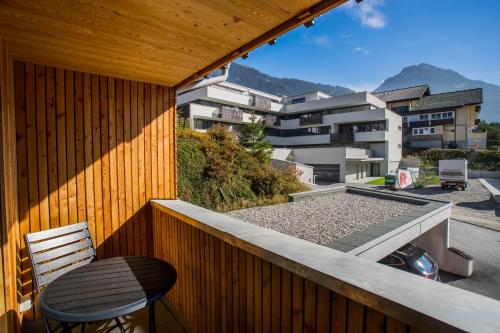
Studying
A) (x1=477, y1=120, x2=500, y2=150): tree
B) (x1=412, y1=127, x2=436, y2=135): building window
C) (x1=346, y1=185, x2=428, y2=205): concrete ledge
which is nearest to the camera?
(x1=346, y1=185, x2=428, y2=205): concrete ledge

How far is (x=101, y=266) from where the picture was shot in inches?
83.8

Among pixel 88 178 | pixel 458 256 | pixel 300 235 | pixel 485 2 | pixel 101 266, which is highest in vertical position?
pixel 485 2

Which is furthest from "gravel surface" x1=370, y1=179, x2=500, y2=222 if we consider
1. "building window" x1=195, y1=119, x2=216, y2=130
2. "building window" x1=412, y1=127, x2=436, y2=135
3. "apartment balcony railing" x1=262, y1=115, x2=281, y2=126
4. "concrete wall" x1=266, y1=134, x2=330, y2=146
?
"building window" x1=195, y1=119, x2=216, y2=130

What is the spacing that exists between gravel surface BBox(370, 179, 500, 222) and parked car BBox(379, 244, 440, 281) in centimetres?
993

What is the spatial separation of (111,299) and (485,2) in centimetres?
25367

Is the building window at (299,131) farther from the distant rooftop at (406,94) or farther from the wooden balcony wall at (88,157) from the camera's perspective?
the wooden balcony wall at (88,157)

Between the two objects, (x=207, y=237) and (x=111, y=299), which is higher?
(x=207, y=237)

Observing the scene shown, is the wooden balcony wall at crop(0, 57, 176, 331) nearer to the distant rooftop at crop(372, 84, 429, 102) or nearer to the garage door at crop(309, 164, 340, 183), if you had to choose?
the garage door at crop(309, 164, 340, 183)

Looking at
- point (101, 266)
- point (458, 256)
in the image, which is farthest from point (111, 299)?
point (458, 256)

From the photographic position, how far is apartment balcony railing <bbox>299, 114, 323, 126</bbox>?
30.4 metres

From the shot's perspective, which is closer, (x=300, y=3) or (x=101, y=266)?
(x=300, y=3)

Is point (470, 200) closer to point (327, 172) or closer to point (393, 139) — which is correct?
point (327, 172)

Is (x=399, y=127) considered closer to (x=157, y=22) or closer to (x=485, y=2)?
(x=157, y=22)

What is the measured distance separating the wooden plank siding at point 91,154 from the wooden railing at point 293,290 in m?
1.19
